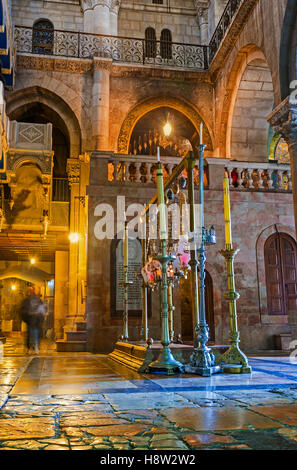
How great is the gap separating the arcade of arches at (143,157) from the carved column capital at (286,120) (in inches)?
1.3

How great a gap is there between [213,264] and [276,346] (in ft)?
7.93

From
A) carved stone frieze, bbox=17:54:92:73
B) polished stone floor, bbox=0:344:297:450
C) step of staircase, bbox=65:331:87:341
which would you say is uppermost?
carved stone frieze, bbox=17:54:92:73

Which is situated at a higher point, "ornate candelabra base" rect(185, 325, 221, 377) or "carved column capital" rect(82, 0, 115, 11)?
"carved column capital" rect(82, 0, 115, 11)

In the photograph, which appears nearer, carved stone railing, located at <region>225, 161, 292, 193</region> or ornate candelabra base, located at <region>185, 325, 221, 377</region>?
ornate candelabra base, located at <region>185, 325, 221, 377</region>

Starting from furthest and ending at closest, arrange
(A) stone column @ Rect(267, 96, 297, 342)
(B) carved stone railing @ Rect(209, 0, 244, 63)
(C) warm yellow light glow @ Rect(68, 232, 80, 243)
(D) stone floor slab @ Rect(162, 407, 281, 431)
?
(C) warm yellow light glow @ Rect(68, 232, 80, 243) < (B) carved stone railing @ Rect(209, 0, 244, 63) < (A) stone column @ Rect(267, 96, 297, 342) < (D) stone floor slab @ Rect(162, 407, 281, 431)

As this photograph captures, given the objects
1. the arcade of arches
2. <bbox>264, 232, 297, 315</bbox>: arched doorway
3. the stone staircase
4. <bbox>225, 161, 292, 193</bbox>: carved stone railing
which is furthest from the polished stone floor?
<bbox>225, 161, 292, 193</bbox>: carved stone railing

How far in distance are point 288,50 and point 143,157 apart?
404 cm

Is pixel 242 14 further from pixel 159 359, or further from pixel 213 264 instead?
pixel 159 359

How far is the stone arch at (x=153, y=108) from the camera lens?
1512 cm

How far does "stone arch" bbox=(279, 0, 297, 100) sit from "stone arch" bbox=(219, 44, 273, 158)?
2967mm

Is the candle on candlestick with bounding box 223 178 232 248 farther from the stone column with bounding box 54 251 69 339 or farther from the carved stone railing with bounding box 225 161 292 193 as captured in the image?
the stone column with bounding box 54 251 69 339

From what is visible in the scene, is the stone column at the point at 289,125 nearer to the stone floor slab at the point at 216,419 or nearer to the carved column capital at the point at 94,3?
the stone floor slab at the point at 216,419

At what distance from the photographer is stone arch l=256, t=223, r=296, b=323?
422 inches

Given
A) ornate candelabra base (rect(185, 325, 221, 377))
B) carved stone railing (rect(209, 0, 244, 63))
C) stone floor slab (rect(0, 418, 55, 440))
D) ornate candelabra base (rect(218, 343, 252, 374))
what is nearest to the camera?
stone floor slab (rect(0, 418, 55, 440))
